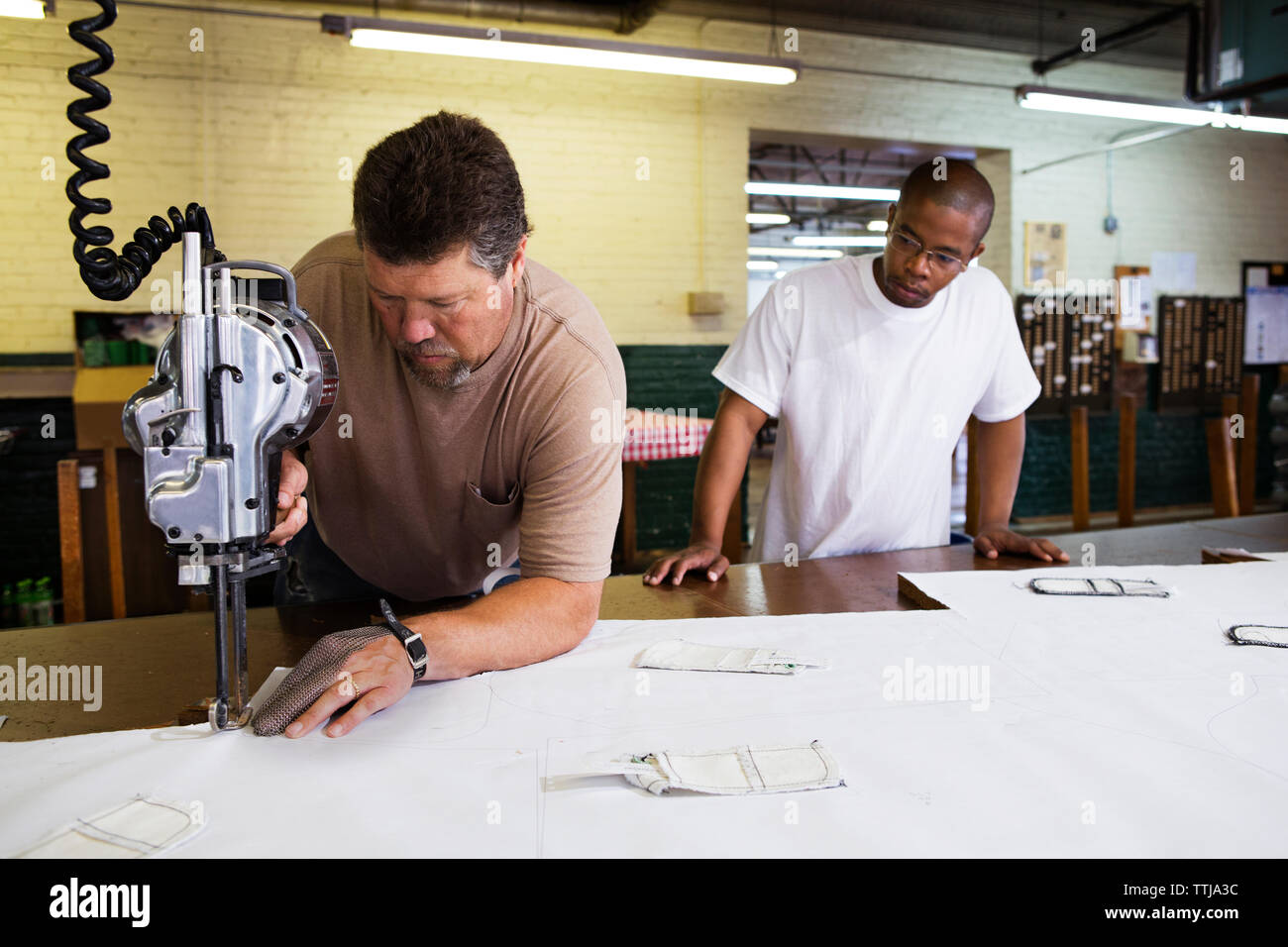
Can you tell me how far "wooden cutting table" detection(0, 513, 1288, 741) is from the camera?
1.15m

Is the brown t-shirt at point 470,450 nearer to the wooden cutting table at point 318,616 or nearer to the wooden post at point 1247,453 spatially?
the wooden cutting table at point 318,616

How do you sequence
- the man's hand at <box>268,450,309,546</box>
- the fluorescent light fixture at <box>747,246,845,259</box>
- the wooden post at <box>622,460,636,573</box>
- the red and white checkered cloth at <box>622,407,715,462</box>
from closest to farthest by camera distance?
the man's hand at <box>268,450,309,546</box>
the red and white checkered cloth at <box>622,407,715,462</box>
the wooden post at <box>622,460,636,573</box>
the fluorescent light fixture at <box>747,246,845,259</box>

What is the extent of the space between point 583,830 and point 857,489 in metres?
1.56

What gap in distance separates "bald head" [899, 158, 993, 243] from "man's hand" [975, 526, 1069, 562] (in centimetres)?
67

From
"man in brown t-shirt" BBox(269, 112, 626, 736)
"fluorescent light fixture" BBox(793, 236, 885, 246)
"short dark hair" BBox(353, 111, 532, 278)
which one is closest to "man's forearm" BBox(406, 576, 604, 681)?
"man in brown t-shirt" BBox(269, 112, 626, 736)

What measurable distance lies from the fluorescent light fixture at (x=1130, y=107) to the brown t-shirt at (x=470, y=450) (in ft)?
16.7

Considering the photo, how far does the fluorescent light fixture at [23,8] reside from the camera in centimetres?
416

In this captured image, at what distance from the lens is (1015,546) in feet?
6.71

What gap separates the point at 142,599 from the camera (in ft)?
15.9

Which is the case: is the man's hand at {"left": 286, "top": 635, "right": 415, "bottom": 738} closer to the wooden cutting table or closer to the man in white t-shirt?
the wooden cutting table

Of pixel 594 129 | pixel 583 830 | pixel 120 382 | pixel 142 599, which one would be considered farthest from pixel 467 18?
pixel 583 830

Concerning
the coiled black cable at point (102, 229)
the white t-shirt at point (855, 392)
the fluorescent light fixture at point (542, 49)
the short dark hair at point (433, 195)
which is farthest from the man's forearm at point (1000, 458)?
the fluorescent light fixture at point (542, 49)

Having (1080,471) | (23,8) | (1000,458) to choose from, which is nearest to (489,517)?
(1000,458)
